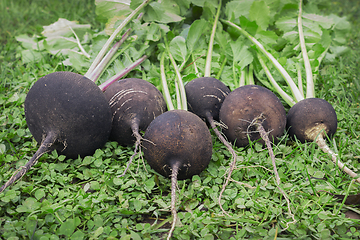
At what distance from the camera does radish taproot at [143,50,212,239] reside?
6.19ft

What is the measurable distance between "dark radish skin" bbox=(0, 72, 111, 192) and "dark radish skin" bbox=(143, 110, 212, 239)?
472 millimetres

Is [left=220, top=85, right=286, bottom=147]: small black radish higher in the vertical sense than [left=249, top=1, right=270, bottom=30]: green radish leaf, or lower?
lower

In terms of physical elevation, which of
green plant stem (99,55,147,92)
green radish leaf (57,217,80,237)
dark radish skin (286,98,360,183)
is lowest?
green radish leaf (57,217,80,237)

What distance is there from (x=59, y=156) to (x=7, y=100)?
1358 mm

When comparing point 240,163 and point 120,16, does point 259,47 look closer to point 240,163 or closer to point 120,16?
point 240,163

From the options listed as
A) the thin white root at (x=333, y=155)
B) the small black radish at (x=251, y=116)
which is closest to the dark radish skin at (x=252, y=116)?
the small black radish at (x=251, y=116)

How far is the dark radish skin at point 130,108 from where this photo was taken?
232 cm

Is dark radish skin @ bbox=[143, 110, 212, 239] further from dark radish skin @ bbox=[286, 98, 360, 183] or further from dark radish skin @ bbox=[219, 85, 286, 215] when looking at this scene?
dark radish skin @ bbox=[286, 98, 360, 183]

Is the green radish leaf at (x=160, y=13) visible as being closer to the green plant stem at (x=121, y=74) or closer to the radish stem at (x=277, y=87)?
the green plant stem at (x=121, y=74)

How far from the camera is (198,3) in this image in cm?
371

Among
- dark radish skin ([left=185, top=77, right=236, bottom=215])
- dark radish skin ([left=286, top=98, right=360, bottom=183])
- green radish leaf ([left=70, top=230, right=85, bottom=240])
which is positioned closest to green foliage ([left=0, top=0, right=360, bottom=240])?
green radish leaf ([left=70, top=230, right=85, bottom=240])

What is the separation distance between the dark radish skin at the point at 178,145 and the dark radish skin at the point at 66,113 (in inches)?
18.6

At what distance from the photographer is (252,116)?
2252 millimetres

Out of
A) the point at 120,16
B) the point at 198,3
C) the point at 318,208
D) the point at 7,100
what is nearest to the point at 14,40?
the point at 7,100
